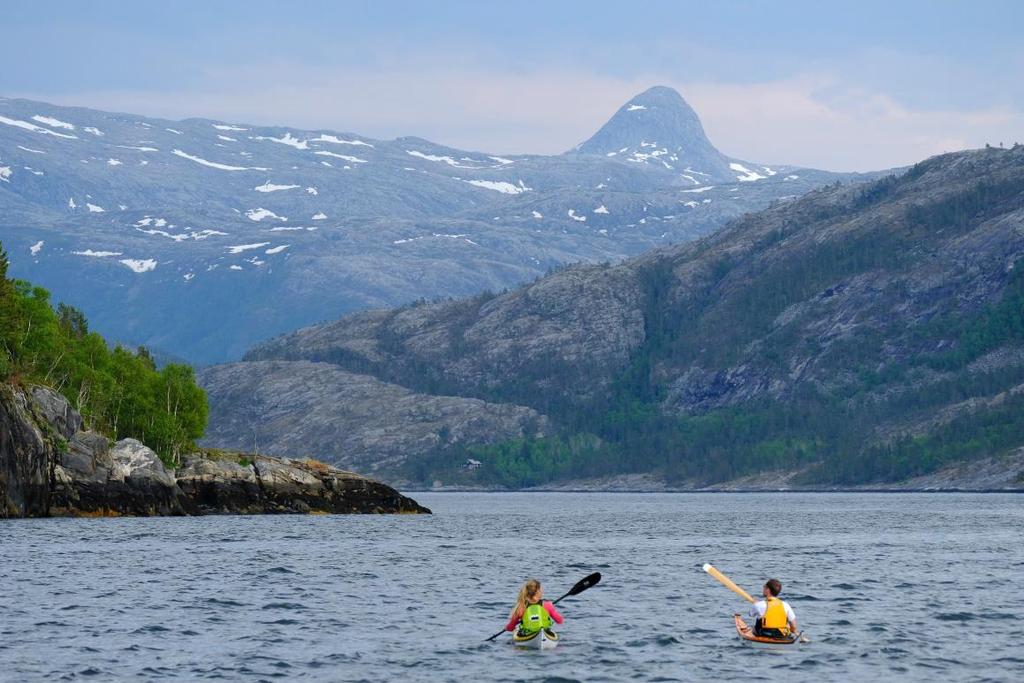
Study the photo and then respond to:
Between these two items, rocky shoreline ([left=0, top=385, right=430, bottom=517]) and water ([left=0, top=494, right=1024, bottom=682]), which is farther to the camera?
rocky shoreline ([left=0, top=385, right=430, bottom=517])

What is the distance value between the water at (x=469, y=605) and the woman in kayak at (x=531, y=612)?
3.65ft

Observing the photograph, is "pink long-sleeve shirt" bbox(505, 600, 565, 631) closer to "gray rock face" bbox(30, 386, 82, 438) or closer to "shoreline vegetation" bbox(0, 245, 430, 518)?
"shoreline vegetation" bbox(0, 245, 430, 518)

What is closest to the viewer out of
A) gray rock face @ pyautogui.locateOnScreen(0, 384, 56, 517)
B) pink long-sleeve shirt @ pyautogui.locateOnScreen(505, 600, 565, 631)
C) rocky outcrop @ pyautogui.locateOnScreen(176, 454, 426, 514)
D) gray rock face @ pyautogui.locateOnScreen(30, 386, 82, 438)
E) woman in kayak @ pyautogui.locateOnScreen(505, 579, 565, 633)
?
woman in kayak @ pyautogui.locateOnScreen(505, 579, 565, 633)

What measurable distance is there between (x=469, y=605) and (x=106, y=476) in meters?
93.7

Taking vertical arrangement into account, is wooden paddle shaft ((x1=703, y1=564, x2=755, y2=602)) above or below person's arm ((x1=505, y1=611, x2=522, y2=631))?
above

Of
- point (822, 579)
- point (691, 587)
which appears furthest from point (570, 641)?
point (822, 579)

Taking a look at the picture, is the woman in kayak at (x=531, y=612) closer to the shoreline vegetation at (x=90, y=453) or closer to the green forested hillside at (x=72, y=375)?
the shoreline vegetation at (x=90, y=453)

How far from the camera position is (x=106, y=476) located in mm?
168000

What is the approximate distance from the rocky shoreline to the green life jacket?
94.0 metres

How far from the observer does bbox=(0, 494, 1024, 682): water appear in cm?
6169

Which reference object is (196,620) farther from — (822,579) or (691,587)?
(822,579)

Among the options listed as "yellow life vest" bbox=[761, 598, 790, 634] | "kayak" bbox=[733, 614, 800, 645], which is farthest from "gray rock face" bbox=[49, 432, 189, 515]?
"yellow life vest" bbox=[761, 598, 790, 634]

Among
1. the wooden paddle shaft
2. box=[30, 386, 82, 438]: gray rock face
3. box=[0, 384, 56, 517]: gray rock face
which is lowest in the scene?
the wooden paddle shaft

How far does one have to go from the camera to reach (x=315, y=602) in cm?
8450
